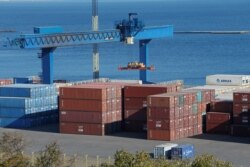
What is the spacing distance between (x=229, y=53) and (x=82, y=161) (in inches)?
2819

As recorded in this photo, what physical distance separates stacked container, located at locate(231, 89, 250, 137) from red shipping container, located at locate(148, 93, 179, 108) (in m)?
2.68

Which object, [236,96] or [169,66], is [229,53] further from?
[236,96]

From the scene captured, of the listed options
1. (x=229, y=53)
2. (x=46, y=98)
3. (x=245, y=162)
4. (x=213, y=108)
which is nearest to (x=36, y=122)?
(x=46, y=98)

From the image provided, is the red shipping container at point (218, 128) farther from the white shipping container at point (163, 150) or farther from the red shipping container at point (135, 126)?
the white shipping container at point (163, 150)

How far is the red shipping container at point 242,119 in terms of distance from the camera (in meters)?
43.9

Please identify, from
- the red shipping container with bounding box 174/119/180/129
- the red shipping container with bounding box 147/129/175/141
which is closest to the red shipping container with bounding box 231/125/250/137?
the red shipping container with bounding box 174/119/180/129

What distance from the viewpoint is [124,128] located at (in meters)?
46.5

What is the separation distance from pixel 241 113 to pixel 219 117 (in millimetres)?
1196

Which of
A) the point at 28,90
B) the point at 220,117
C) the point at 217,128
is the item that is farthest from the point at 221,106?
the point at 28,90

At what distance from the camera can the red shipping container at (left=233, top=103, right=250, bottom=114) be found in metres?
43.8

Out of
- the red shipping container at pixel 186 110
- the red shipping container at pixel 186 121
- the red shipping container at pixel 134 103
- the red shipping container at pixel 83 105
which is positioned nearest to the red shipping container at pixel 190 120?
the red shipping container at pixel 186 121

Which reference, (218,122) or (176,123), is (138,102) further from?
(218,122)

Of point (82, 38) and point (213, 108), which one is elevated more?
point (82, 38)

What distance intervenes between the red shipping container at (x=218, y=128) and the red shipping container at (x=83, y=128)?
477 cm
